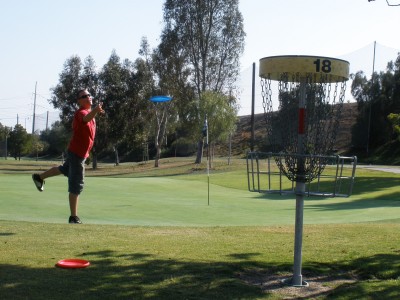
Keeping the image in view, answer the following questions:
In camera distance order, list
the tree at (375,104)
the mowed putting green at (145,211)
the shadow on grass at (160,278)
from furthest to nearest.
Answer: the tree at (375,104), the mowed putting green at (145,211), the shadow on grass at (160,278)

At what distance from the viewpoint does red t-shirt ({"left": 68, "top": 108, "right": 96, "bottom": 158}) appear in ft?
27.0

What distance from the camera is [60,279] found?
16.9 feet

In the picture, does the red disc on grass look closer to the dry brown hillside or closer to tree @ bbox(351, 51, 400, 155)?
the dry brown hillside

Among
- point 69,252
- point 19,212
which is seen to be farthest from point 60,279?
point 19,212

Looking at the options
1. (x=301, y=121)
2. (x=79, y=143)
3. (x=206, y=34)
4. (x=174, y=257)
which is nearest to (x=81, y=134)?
(x=79, y=143)

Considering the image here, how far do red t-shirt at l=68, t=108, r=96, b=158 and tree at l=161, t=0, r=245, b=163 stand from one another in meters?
43.2

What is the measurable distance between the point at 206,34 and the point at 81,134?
150 feet

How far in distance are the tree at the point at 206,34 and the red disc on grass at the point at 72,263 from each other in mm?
45746

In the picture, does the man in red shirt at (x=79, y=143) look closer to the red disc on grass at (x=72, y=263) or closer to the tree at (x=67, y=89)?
the red disc on grass at (x=72, y=263)

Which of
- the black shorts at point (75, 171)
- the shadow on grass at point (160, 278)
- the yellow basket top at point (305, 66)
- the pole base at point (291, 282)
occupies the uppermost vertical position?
the yellow basket top at point (305, 66)

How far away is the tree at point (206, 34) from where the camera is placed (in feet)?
172

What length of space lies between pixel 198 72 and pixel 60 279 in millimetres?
49764

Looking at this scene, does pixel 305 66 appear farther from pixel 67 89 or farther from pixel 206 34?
pixel 67 89

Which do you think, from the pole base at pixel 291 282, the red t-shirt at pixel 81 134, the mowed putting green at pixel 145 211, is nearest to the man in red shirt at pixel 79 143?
the red t-shirt at pixel 81 134
